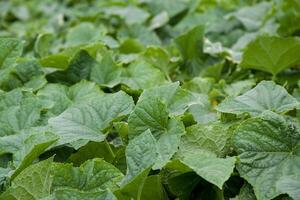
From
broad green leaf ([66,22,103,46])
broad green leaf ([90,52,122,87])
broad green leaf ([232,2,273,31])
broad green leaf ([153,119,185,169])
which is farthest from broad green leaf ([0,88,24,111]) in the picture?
broad green leaf ([232,2,273,31])

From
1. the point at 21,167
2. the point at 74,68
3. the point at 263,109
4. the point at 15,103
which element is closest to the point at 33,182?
the point at 21,167

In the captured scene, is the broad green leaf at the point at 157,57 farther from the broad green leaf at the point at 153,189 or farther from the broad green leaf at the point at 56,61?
the broad green leaf at the point at 153,189

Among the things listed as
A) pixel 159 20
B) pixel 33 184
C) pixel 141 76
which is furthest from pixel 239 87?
pixel 159 20

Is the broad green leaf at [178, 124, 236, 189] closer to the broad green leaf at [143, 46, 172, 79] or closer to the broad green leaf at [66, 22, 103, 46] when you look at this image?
the broad green leaf at [143, 46, 172, 79]

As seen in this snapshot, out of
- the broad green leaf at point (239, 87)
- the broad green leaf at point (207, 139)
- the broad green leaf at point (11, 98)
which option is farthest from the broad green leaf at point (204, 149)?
the broad green leaf at point (11, 98)

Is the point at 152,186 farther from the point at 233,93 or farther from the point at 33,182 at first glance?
the point at 233,93

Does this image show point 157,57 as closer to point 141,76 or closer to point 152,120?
point 141,76
